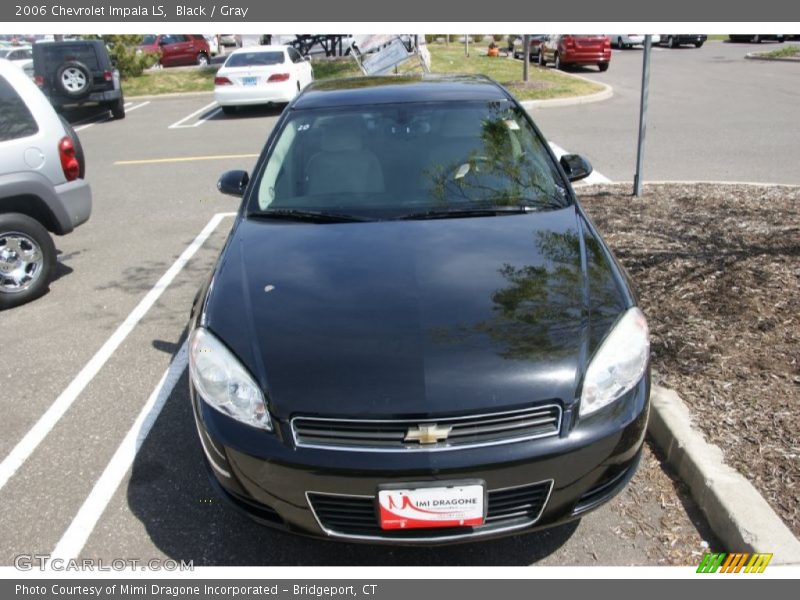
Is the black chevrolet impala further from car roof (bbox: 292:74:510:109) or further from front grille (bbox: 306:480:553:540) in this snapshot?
car roof (bbox: 292:74:510:109)

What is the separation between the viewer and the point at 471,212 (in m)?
3.45

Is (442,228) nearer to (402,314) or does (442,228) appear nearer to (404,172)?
(404,172)

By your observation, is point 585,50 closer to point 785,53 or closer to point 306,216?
point 785,53

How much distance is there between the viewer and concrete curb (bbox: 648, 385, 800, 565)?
259 centimetres

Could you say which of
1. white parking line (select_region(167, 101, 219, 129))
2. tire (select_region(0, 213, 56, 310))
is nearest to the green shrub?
white parking line (select_region(167, 101, 219, 129))

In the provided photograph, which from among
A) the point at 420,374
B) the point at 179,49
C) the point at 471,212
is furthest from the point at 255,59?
the point at 179,49

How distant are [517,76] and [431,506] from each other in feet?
60.6

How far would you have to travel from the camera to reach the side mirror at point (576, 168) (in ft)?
13.8

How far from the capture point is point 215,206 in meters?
8.20

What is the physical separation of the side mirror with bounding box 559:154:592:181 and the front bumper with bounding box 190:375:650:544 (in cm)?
199

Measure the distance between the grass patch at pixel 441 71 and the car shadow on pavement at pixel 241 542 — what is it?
13.9m

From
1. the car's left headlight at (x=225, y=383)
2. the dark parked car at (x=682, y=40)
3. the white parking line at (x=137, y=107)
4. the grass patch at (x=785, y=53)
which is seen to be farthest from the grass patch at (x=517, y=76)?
the dark parked car at (x=682, y=40)

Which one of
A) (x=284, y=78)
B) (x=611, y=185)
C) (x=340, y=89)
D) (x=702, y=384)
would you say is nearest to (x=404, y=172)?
(x=340, y=89)

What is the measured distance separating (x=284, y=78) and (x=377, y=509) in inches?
558
